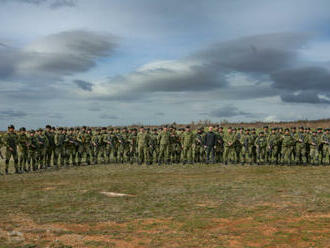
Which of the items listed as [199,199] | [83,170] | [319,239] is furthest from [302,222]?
[83,170]

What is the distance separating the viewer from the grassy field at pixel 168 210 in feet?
24.3

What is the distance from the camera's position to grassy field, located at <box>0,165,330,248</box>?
7.39 metres

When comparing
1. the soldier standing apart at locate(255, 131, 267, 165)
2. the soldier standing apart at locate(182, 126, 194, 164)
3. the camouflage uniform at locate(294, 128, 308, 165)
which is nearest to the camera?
the camouflage uniform at locate(294, 128, 308, 165)

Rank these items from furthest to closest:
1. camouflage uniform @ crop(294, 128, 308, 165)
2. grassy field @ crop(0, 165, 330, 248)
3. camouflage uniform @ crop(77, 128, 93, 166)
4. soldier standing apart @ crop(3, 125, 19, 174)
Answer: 1. camouflage uniform @ crop(77, 128, 93, 166)
2. camouflage uniform @ crop(294, 128, 308, 165)
3. soldier standing apart @ crop(3, 125, 19, 174)
4. grassy field @ crop(0, 165, 330, 248)

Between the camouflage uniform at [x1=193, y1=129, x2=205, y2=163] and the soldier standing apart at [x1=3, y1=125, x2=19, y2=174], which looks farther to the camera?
the camouflage uniform at [x1=193, y1=129, x2=205, y2=163]

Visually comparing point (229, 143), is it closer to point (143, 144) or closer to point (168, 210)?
point (143, 144)

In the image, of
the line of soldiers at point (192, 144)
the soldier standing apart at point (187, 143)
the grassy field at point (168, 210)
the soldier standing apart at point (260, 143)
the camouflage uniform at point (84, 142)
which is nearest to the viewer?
the grassy field at point (168, 210)

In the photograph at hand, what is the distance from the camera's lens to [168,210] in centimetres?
988

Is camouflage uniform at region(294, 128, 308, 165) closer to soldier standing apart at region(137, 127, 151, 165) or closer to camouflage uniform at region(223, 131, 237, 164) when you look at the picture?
camouflage uniform at region(223, 131, 237, 164)

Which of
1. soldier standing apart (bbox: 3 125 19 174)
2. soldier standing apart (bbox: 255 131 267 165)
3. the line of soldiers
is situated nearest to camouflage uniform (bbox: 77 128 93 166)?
the line of soldiers

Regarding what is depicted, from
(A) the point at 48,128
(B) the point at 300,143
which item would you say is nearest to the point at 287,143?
(B) the point at 300,143

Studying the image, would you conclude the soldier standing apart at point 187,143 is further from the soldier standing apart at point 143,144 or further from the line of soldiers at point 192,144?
the soldier standing apart at point 143,144

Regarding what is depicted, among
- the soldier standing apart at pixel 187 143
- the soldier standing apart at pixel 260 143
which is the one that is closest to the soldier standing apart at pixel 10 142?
the soldier standing apart at pixel 187 143

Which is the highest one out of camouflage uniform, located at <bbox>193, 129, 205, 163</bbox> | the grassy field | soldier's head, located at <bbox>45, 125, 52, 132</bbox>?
soldier's head, located at <bbox>45, 125, 52, 132</bbox>
